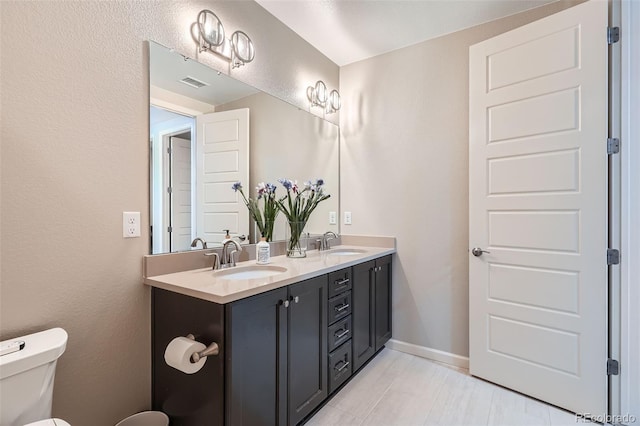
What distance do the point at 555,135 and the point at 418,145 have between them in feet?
3.03

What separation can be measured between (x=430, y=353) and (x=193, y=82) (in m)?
2.61

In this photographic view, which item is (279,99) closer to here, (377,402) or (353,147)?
(353,147)

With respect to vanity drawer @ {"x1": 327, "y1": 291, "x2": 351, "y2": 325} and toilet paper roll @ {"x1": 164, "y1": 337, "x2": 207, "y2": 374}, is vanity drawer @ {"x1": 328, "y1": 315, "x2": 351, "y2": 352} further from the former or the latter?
toilet paper roll @ {"x1": 164, "y1": 337, "x2": 207, "y2": 374}

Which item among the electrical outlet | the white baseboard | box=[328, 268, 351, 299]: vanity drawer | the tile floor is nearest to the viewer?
the electrical outlet

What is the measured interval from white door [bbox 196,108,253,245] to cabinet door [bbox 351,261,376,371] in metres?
0.86

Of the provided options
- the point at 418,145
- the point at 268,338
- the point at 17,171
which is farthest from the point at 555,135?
the point at 17,171

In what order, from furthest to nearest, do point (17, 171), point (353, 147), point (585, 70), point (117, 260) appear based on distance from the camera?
point (353, 147)
point (585, 70)
point (117, 260)
point (17, 171)

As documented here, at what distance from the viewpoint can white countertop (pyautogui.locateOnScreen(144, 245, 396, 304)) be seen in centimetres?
123

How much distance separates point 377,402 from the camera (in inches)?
73.5

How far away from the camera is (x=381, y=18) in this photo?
219cm

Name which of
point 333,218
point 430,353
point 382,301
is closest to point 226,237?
point 333,218

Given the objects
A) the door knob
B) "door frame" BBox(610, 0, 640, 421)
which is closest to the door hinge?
"door frame" BBox(610, 0, 640, 421)

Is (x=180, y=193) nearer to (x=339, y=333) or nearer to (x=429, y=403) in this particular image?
(x=339, y=333)

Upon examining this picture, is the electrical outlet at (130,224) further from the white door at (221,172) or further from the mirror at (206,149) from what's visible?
the white door at (221,172)
